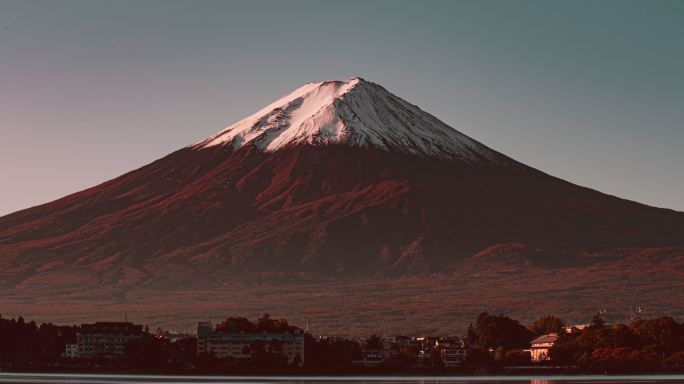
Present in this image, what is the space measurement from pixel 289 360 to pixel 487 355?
65.0ft

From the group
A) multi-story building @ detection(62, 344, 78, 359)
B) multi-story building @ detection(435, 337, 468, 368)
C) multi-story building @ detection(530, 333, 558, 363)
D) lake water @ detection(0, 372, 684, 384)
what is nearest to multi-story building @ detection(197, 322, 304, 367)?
multi-story building @ detection(62, 344, 78, 359)

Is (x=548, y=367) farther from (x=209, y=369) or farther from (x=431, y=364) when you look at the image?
(x=209, y=369)

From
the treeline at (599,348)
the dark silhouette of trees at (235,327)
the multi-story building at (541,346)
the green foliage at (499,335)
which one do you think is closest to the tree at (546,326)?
the green foliage at (499,335)

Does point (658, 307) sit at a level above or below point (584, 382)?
above

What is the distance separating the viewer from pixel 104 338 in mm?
127875

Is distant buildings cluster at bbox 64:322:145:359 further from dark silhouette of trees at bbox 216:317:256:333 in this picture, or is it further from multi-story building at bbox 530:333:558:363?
multi-story building at bbox 530:333:558:363

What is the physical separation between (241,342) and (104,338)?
1674cm

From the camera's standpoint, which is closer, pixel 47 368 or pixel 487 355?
pixel 47 368

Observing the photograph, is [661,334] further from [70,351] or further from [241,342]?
[70,351]

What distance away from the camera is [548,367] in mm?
106562

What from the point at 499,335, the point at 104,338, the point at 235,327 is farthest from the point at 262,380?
the point at 499,335

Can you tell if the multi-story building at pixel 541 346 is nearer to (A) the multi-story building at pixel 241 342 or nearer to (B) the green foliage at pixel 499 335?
(B) the green foliage at pixel 499 335

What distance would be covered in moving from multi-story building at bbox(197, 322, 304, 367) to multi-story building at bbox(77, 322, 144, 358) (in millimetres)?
7792

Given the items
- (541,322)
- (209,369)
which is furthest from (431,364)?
(541,322)
